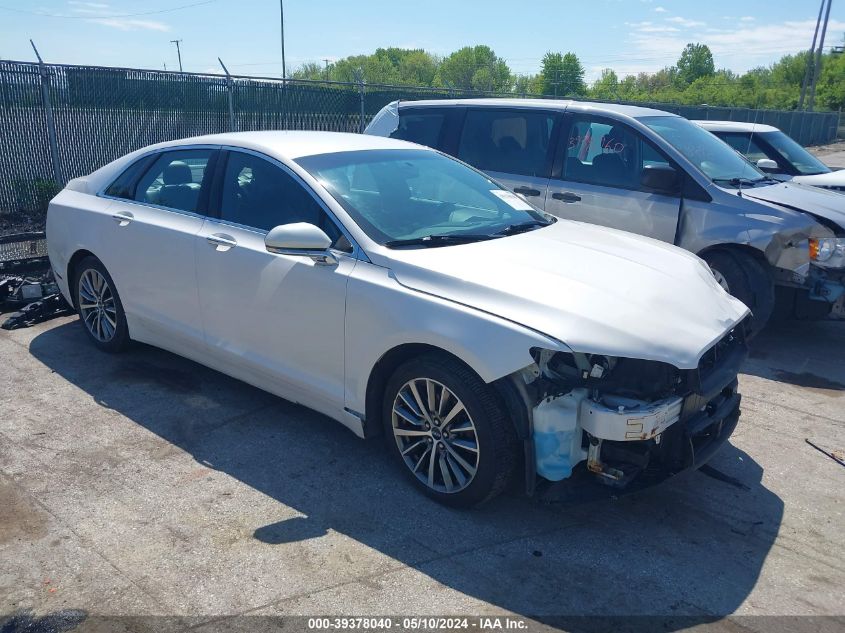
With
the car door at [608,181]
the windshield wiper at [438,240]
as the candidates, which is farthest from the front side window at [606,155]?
the windshield wiper at [438,240]

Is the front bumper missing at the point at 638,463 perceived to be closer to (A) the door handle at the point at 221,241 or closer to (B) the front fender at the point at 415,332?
(B) the front fender at the point at 415,332

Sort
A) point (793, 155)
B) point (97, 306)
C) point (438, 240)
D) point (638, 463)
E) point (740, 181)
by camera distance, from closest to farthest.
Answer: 1. point (638, 463)
2. point (438, 240)
3. point (97, 306)
4. point (740, 181)
5. point (793, 155)

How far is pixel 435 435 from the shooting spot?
3.60 meters

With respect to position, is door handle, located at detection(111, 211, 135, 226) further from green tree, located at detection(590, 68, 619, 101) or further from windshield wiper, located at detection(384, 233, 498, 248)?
A: green tree, located at detection(590, 68, 619, 101)

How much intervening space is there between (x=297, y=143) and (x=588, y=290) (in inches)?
85.3

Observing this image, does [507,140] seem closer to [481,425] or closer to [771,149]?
[771,149]

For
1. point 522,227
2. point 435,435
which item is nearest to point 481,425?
point 435,435

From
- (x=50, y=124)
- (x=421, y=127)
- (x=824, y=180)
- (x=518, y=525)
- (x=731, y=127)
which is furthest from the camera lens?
(x=50, y=124)

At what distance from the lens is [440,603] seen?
117 inches

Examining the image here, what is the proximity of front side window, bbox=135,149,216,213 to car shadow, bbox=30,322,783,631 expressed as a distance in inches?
54.2

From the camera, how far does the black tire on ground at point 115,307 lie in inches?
210

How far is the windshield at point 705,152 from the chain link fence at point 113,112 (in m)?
8.33

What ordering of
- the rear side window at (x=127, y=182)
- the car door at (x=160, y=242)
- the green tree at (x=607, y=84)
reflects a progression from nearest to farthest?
the car door at (x=160, y=242) → the rear side window at (x=127, y=182) → the green tree at (x=607, y=84)

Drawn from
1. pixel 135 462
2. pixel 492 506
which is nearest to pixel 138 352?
pixel 135 462
